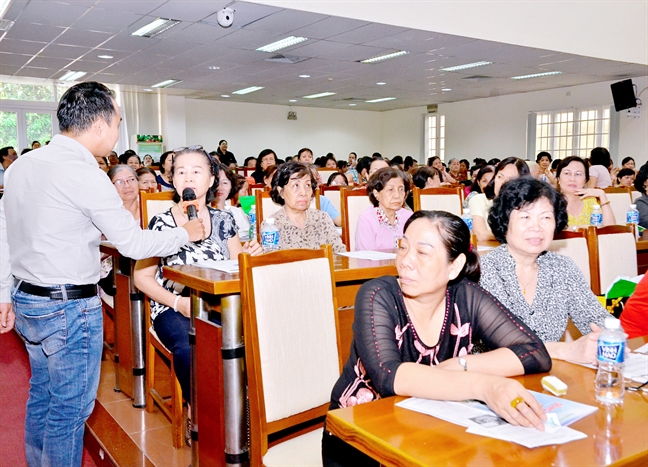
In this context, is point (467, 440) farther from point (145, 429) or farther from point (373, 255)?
point (145, 429)

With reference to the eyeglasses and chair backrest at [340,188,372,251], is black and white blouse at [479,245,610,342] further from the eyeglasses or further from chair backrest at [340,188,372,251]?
the eyeglasses

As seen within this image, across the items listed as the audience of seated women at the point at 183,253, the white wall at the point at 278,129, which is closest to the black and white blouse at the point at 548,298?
the audience of seated women at the point at 183,253

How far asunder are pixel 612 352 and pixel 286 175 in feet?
7.46

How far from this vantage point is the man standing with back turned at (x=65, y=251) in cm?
190

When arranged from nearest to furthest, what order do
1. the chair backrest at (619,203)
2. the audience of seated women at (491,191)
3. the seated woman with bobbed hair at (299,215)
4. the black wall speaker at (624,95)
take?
the seated woman with bobbed hair at (299,215) → the audience of seated women at (491,191) → the chair backrest at (619,203) → the black wall speaker at (624,95)

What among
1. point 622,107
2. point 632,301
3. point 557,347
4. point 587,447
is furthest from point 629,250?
point 622,107

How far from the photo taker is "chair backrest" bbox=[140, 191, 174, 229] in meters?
3.42

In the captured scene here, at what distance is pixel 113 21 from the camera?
7156mm

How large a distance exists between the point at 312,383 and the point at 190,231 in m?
0.74

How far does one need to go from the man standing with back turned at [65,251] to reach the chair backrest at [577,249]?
181 centimetres

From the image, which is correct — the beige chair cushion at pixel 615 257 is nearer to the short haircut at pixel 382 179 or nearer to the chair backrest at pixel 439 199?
the short haircut at pixel 382 179

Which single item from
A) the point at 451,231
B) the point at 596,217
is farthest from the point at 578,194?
the point at 451,231

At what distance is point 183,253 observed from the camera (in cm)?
271

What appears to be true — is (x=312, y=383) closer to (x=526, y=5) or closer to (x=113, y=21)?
(x=113, y=21)
